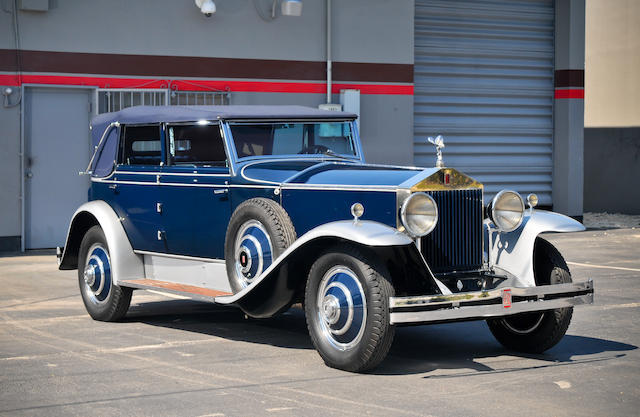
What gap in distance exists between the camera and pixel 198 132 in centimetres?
743

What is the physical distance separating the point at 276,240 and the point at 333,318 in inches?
31.9

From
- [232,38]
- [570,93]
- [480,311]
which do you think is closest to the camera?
[480,311]

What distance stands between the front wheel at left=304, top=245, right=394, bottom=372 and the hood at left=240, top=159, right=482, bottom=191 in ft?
1.96

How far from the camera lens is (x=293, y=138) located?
7.41m

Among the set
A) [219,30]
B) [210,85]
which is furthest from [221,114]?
[219,30]

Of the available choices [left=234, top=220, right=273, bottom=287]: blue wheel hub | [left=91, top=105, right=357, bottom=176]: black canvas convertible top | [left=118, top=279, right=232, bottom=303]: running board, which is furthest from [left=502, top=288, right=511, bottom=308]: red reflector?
[left=91, top=105, right=357, bottom=176]: black canvas convertible top

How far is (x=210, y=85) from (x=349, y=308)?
27.8 ft

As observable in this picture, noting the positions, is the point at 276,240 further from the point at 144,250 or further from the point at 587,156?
the point at 587,156

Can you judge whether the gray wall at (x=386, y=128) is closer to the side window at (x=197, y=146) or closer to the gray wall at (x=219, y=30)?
the gray wall at (x=219, y=30)

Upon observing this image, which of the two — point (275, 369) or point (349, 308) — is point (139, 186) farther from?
point (349, 308)

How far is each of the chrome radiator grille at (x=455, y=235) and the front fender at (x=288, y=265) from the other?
53 cm

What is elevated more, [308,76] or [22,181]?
[308,76]

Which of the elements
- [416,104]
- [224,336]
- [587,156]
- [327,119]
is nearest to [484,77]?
[416,104]

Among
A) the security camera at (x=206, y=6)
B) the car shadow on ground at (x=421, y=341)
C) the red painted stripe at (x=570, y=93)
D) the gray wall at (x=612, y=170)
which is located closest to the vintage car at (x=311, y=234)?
the car shadow on ground at (x=421, y=341)
